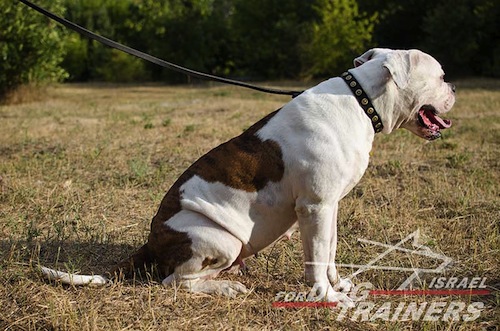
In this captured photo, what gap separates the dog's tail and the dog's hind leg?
259 mm

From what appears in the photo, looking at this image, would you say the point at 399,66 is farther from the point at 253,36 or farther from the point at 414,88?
the point at 253,36

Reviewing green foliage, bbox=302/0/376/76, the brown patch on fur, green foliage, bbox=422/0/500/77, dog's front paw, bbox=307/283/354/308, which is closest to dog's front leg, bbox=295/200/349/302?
dog's front paw, bbox=307/283/354/308

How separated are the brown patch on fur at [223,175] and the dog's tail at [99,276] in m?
0.04

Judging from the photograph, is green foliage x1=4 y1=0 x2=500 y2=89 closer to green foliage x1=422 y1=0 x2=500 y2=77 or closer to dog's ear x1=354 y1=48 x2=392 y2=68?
green foliage x1=422 y1=0 x2=500 y2=77

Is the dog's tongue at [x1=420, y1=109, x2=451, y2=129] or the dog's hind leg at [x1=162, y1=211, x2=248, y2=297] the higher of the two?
the dog's tongue at [x1=420, y1=109, x2=451, y2=129]

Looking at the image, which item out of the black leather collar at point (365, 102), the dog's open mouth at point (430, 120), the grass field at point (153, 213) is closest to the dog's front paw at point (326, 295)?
the grass field at point (153, 213)

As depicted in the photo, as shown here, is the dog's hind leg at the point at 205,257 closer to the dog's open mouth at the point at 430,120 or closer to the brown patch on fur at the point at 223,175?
the brown patch on fur at the point at 223,175

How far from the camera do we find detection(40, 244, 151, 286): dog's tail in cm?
377

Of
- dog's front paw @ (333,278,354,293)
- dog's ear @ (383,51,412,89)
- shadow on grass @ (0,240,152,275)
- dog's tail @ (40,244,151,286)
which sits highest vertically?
dog's ear @ (383,51,412,89)

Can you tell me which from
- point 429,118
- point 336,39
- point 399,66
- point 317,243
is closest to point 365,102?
point 399,66

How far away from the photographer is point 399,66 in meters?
3.64

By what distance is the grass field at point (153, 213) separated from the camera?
137 inches

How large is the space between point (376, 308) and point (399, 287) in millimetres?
395

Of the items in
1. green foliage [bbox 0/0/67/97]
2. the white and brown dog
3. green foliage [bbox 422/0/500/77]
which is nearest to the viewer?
the white and brown dog
